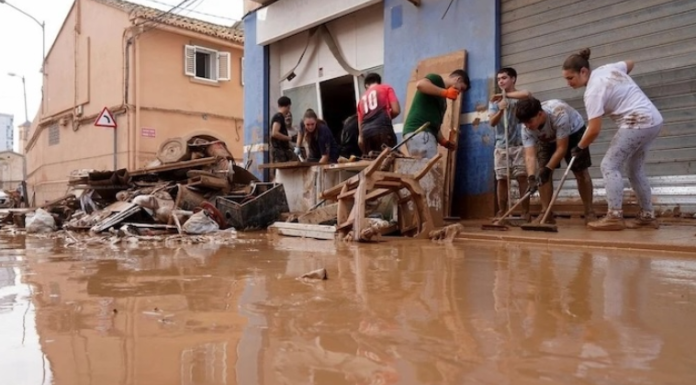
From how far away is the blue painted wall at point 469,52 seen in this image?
6.65m

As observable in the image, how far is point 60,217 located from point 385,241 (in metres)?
6.32

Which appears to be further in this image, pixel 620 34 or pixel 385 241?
pixel 620 34

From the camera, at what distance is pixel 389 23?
315 inches

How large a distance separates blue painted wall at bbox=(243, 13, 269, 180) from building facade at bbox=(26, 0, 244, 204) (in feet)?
18.6

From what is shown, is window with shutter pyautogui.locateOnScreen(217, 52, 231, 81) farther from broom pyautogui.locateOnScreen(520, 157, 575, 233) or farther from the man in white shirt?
broom pyautogui.locateOnScreen(520, 157, 575, 233)

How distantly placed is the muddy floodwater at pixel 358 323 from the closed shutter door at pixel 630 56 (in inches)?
99.2

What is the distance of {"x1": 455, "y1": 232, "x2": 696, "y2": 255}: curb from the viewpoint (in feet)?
11.1

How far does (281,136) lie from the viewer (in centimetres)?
813

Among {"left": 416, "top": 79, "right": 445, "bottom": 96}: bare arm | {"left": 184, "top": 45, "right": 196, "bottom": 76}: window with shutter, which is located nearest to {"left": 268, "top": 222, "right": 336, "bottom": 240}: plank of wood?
{"left": 416, "top": 79, "right": 445, "bottom": 96}: bare arm

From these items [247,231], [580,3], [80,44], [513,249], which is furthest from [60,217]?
[80,44]

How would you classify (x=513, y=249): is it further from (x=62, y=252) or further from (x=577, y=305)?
(x=62, y=252)

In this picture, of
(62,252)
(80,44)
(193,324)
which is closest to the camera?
(193,324)

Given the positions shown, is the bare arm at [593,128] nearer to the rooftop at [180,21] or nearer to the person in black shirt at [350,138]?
the person in black shirt at [350,138]

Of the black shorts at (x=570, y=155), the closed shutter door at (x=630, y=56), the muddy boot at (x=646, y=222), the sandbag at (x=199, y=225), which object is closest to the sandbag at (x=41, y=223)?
the sandbag at (x=199, y=225)
